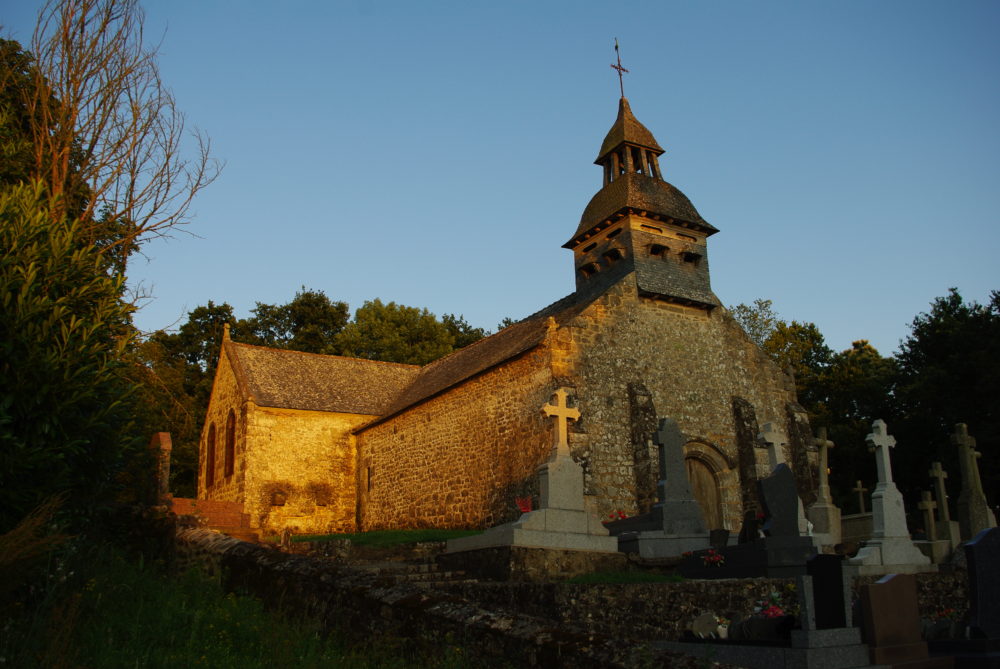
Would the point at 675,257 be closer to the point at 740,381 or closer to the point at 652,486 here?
the point at 740,381

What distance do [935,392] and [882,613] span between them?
978 inches

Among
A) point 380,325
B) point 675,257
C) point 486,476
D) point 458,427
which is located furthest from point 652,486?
point 380,325

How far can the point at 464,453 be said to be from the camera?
22.2 meters

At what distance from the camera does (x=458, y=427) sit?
2277 centimetres

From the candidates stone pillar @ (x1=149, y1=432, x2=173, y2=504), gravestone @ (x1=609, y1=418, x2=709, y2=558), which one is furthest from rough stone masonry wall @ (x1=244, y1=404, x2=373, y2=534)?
gravestone @ (x1=609, y1=418, x2=709, y2=558)

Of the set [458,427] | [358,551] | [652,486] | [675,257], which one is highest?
[675,257]

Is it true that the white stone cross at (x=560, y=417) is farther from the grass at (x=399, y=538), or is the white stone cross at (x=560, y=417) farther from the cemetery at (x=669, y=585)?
the grass at (x=399, y=538)

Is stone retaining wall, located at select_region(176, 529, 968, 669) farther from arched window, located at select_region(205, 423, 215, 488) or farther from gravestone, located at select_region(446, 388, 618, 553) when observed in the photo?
arched window, located at select_region(205, 423, 215, 488)

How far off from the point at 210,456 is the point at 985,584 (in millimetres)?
27508

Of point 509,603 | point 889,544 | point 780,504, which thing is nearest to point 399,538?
point 509,603

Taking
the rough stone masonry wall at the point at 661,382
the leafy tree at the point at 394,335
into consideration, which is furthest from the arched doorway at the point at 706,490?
the leafy tree at the point at 394,335

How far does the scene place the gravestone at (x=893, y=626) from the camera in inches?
253

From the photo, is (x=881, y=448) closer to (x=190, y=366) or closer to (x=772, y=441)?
(x=772, y=441)

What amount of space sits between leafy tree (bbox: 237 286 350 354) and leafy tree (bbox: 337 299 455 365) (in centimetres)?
126
